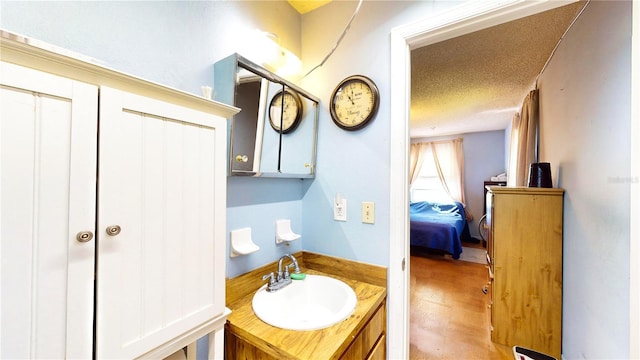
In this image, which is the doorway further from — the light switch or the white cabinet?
the white cabinet

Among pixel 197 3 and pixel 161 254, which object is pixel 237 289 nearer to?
pixel 161 254

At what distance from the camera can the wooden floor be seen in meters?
1.84

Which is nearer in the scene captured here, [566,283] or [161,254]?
[161,254]

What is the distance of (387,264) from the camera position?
1224 mm

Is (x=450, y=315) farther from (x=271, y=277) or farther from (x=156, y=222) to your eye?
(x=156, y=222)

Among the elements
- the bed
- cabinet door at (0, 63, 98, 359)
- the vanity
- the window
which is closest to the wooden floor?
the bed

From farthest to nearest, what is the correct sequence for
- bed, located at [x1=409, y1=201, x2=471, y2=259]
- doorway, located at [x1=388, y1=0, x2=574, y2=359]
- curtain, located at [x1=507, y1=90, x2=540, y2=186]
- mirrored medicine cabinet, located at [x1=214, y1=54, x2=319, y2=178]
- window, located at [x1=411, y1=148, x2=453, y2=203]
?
window, located at [x1=411, y1=148, x2=453, y2=203] → bed, located at [x1=409, y1=201, x2=471, y2=259] → curtain, located at [x1=507, y1=90, x2=540, y2=186] → doorway, located at [x1=388, y1=0, x2=574, y2=359] → mirrored medicine cabinet, located at [x1=214, y1=54, x2=319, y2=178]

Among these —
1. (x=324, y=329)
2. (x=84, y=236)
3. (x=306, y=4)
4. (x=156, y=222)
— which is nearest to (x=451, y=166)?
(x=306, y=4)

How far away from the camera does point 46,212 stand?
426 millimetres

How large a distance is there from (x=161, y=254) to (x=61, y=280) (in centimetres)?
17

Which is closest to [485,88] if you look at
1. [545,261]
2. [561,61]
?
[561,61]

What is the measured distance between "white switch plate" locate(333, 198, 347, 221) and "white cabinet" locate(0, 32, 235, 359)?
2.61ft

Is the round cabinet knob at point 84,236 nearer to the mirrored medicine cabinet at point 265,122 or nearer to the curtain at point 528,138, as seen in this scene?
the mirrored medicine cabinet at point 265,122

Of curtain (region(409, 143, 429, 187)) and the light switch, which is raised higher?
curtain (region(409, 143, 429, 187))
